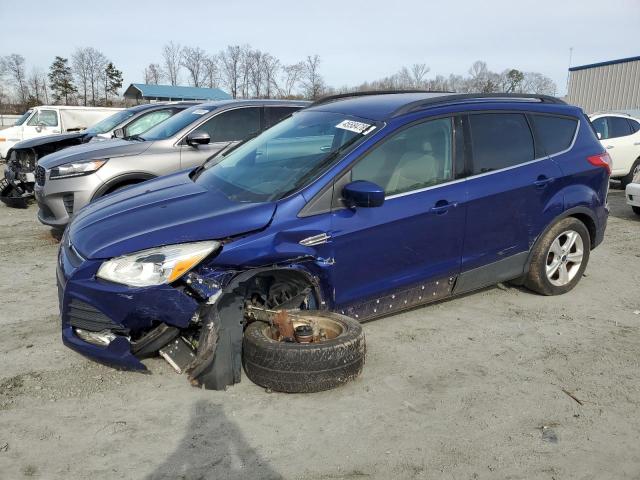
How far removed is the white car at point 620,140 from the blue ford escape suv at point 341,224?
7666mm

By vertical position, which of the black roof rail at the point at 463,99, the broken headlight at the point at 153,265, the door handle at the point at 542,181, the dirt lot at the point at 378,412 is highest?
the black roof rail at the point at 463,99

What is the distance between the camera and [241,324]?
3.11 m

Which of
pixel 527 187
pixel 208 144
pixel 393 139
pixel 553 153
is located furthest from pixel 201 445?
pixel 208 144

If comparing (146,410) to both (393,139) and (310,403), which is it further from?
(393,139)

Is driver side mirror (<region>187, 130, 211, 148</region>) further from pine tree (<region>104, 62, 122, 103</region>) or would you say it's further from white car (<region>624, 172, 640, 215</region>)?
pine tree (<region>104, 62, 122, 103</region>)

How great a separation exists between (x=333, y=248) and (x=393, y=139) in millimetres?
941

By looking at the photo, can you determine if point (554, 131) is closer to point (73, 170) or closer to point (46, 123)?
point (73, 170)

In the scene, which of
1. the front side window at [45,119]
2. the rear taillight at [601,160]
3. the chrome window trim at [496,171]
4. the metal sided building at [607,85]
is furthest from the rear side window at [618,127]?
the metal sided building at [607,85]

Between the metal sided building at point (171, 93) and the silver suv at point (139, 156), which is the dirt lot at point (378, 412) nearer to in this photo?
the silver suv at point (139, 156)

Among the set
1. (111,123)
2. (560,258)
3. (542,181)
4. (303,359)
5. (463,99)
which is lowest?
(303,359)

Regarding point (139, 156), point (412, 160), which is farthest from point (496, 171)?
point (139, 156)

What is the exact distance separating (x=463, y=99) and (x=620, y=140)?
921cm

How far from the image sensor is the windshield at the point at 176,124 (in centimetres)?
682

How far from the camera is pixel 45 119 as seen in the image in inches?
626
